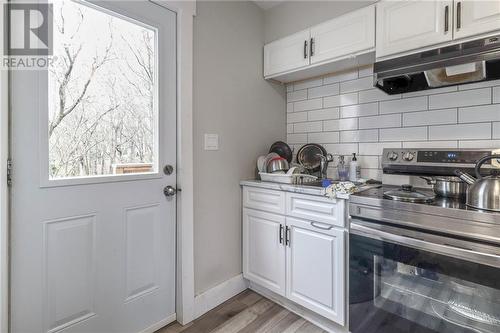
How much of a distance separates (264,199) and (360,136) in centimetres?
89

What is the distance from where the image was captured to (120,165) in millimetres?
1481

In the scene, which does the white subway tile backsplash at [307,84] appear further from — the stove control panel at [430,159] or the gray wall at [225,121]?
the stove control panel at [430,159]

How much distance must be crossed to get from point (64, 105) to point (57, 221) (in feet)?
1.84

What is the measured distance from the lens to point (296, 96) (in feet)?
7.80

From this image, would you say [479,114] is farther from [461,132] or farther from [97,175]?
[97,175]

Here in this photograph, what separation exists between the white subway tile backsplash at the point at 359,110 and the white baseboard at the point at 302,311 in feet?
4.80

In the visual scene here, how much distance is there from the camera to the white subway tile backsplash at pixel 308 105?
2.22 meters

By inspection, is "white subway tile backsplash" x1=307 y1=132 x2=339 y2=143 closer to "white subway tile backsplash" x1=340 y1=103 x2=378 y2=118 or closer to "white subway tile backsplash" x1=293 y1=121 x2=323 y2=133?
"white subway tile backsplash" x1=293 y1=121 x2=323 y2=133

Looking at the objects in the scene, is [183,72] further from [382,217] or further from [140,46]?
[382,217]

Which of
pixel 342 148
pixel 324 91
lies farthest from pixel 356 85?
pixel 342 148

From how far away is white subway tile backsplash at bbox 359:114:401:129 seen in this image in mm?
1835

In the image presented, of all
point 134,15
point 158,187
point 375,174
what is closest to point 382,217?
point 375,174

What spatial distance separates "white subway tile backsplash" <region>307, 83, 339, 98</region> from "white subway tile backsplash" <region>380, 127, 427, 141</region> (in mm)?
501

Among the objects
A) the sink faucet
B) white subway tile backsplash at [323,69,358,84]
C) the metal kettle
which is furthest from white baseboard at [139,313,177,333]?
white subway tile backsplash at [323,69,358,84]
